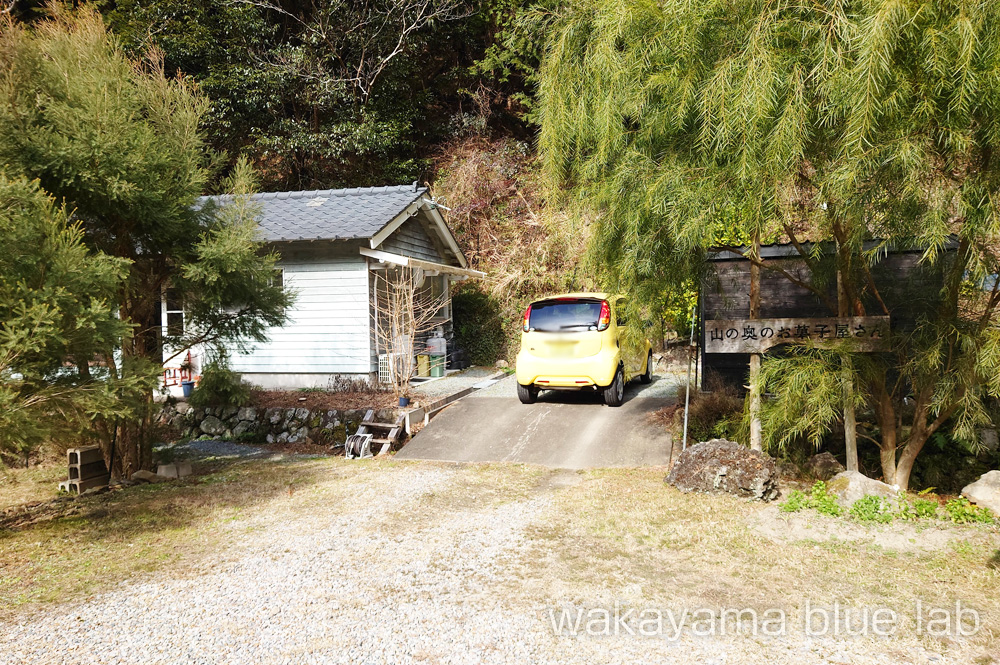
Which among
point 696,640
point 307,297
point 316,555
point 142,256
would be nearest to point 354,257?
point 307,297

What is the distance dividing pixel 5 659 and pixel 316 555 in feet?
6.24

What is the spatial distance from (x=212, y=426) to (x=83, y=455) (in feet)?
12.9

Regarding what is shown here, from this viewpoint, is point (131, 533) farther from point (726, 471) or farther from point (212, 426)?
point (212, 426)

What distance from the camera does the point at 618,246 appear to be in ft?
23.2

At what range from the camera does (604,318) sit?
30.3ft

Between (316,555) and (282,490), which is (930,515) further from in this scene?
(282,490)

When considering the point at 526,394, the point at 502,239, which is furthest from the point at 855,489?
the point at 502,239

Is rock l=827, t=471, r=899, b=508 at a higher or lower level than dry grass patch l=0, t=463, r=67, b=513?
higher

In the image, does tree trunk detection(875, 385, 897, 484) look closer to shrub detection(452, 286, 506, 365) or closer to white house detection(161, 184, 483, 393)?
white house detection(161, 184, 483, 393)

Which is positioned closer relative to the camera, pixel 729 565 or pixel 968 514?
pixel 729 565

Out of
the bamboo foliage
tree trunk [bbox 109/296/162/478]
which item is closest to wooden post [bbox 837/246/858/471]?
the bamboo foliage

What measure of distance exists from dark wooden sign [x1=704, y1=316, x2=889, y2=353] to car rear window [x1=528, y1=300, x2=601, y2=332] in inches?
97.8

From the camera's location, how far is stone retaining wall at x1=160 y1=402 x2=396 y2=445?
32.7 ft

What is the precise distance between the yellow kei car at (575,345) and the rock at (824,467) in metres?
2.91
